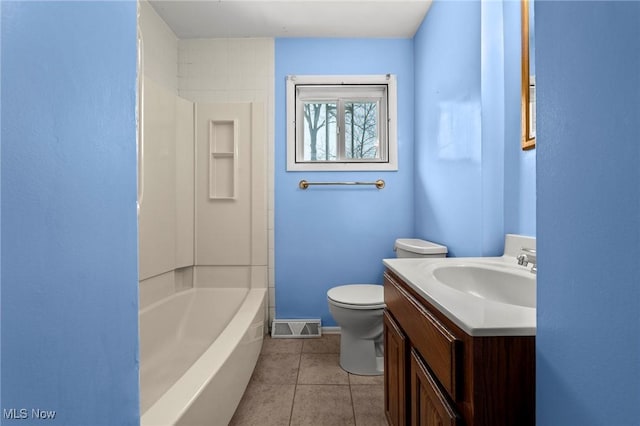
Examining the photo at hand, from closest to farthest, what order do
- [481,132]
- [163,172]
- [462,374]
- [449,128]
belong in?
[462,374]
[481,132]
[449,128]
[163,172]

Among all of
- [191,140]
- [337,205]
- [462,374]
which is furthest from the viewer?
[337,205]

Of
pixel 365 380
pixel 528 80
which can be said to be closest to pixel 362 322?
pixel 365 380

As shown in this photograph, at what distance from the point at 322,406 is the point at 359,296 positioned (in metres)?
0.61

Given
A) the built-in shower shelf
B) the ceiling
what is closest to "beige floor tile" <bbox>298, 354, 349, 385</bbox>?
the built-in shower shelf

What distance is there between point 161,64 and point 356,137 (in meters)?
1.55

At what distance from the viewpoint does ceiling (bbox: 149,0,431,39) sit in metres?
1.99

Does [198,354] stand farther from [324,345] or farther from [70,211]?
[70,211]

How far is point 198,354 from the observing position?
1.84 meters

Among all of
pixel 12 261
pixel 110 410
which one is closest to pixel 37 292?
pixel 12 261

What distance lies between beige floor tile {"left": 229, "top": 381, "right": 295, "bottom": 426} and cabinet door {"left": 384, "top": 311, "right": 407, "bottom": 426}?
0.52 meters

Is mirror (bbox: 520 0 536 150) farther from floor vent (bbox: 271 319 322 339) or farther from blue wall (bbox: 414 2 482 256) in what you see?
floor vent (bbox: 271 319 322 339)

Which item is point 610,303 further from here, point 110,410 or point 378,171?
point 378,171

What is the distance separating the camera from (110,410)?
0.47 m

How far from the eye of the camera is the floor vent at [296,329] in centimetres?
230
